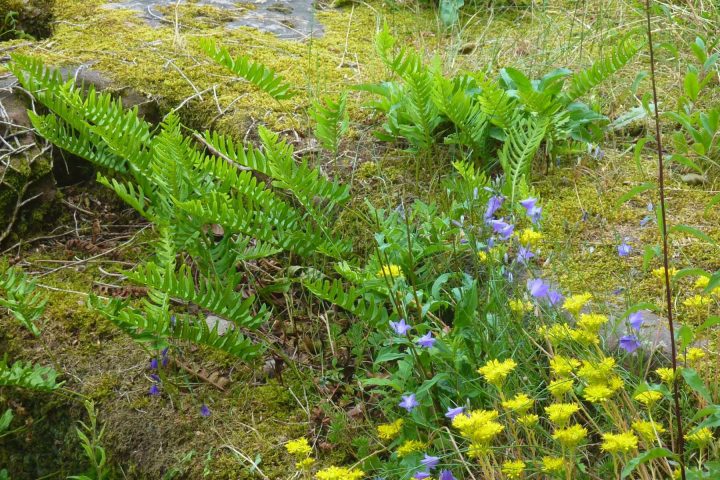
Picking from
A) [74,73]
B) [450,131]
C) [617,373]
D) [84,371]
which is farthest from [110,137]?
[617,373]

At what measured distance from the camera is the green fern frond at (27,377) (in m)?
2.08

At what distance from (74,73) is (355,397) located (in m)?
1.90

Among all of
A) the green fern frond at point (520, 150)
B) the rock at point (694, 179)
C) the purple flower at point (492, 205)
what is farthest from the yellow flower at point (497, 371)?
the rock at point (694, 179)

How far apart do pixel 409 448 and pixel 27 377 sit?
1092 mm

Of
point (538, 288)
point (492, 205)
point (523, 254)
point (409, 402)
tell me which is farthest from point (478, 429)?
point (492, 205)

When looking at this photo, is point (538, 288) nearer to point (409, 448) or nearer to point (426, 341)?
point (426, 341)

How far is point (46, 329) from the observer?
7.87 ft

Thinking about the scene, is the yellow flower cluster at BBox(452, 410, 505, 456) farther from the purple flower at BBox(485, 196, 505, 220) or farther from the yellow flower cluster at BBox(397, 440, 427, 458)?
the purple flower at BBox(485, 196, 505, 220)

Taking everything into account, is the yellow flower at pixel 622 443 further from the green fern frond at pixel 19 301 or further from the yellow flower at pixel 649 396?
the green fern frond at pixel 19 301

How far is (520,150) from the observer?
2.51 m

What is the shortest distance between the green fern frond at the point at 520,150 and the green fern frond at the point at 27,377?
1.39 meters

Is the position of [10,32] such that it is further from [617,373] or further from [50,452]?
[617,373]

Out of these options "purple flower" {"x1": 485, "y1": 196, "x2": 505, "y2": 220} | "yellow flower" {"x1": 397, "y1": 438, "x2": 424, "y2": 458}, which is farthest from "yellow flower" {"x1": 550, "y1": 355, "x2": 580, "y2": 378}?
"purple flower" {"x1": 485, "y1": 196, "x2": 505, "y2": 220}

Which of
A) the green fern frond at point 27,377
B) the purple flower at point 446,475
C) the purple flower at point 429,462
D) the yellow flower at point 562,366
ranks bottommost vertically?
the green fern frond at point 27,377
